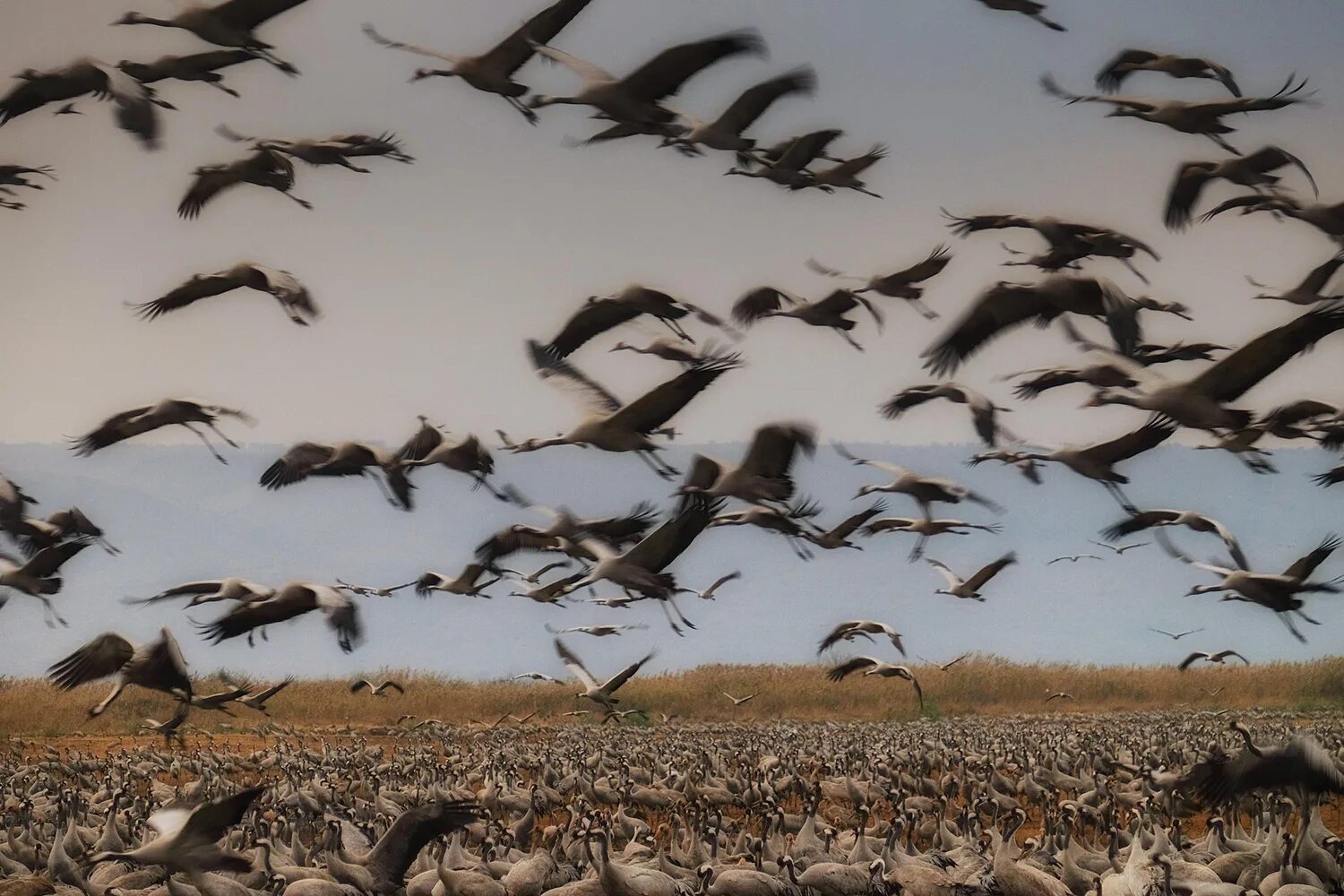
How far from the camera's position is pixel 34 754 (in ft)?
53.1

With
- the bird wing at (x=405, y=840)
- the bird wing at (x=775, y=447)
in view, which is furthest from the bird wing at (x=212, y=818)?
the bird wing at (x=775, y=447)

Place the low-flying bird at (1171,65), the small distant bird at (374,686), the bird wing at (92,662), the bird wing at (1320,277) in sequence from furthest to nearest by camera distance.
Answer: the small distant bird at (374,686) → the bird wing at (1320,277) → the low-flying bird at (1171,65) → the bird wing at (92,662)

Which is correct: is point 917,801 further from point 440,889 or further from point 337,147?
point 337,147

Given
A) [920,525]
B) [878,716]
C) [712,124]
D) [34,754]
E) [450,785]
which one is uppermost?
[712,124]

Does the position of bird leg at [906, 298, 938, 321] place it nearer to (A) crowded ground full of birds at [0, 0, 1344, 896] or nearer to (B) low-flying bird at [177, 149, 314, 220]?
(A) crowded ground full of birds at [0, 0, 1344, 896]

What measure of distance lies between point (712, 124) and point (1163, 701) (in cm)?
1529

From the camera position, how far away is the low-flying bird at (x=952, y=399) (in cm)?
1210

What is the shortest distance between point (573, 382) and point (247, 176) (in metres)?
3.06

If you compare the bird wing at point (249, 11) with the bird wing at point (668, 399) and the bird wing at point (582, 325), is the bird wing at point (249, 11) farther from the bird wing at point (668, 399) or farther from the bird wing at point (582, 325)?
the bird wing at point (668, 399)

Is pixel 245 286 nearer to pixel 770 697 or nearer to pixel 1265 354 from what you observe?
pixel 1265 354

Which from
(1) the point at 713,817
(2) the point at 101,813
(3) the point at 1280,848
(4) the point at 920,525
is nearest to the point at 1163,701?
(4) the point at 920,525

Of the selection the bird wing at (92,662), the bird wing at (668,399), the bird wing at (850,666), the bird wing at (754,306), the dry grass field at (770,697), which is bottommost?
the dry grass field at (770,697)

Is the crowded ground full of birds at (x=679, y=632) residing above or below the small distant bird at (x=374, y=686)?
above

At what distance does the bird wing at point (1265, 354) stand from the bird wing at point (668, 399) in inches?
126
